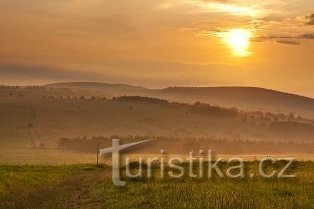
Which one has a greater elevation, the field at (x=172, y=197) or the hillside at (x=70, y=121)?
the hillside at (x=70, y=121)

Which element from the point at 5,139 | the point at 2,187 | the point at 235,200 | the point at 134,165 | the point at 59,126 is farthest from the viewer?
the point at 59,126

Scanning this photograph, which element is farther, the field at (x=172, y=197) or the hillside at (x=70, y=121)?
the hillside at (x=70, y=121)

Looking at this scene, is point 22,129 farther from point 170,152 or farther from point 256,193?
point 256,193

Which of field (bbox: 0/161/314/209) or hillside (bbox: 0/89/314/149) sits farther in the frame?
hillside (bbox: 0/89/314/149)

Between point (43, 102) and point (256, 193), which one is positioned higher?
point (43, 102)

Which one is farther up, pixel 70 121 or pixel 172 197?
pixel 70 121

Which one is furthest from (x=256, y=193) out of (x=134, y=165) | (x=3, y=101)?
(x=3, y=101)

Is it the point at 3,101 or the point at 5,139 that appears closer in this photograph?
the point at 5,139

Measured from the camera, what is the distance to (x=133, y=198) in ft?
80.0

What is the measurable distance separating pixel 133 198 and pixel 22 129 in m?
141

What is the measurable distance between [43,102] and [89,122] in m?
21.8

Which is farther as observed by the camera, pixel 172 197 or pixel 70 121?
pixel 70 121

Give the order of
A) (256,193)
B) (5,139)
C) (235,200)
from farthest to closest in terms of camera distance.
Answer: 1. (5,139)
2. (256,193)
3. (235,200)

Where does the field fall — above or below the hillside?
below
